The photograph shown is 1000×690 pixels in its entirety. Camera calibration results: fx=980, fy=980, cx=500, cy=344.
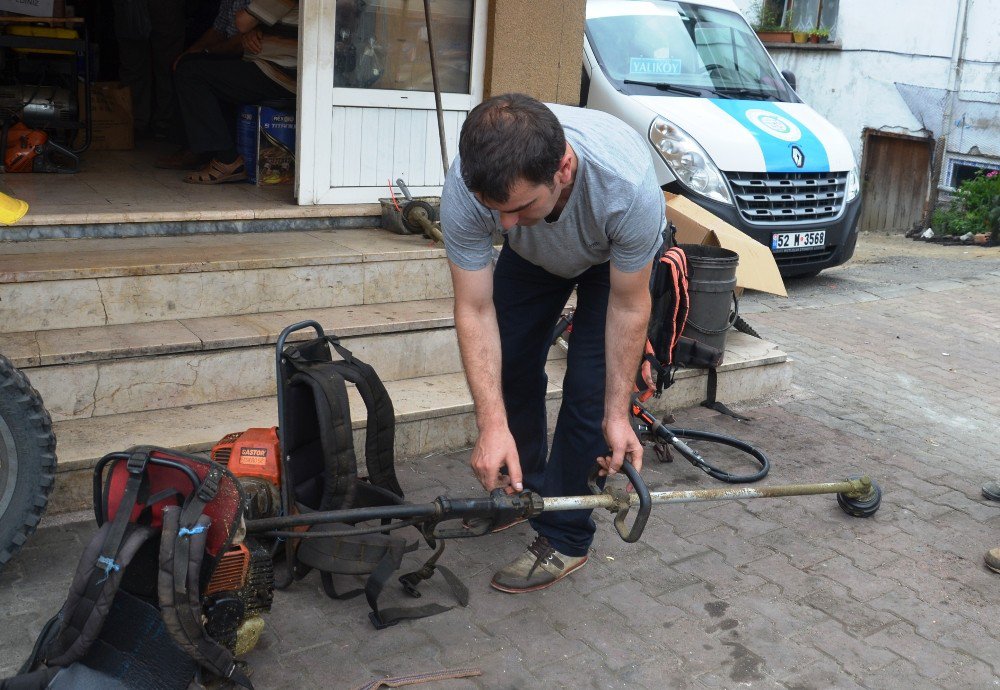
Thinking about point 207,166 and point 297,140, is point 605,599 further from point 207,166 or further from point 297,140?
point 207,166

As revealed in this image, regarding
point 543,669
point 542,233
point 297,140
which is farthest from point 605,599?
point 297,140

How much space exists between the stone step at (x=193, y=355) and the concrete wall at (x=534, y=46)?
75.7 inches

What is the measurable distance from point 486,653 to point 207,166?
4301mm

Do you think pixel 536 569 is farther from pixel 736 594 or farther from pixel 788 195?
pixel 788 195

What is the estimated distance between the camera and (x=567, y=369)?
3.44 m

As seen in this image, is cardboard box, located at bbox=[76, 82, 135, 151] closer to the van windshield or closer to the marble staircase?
the marble staircase

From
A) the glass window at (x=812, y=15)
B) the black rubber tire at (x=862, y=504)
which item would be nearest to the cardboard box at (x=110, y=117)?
the black rubber tire at (x=862, y=504)

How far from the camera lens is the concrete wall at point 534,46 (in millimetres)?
6000

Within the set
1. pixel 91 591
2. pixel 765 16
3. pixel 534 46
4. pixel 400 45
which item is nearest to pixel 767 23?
pixel 765 16

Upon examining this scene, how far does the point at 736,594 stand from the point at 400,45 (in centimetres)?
393

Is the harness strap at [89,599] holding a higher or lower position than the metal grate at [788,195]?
lower

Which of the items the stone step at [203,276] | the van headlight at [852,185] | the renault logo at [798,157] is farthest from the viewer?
the van headlight at [852,185]

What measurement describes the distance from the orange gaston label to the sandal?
132 inches

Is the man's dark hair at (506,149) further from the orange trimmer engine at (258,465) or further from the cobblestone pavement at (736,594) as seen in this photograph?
the cobblestone pavement at (736,594)
